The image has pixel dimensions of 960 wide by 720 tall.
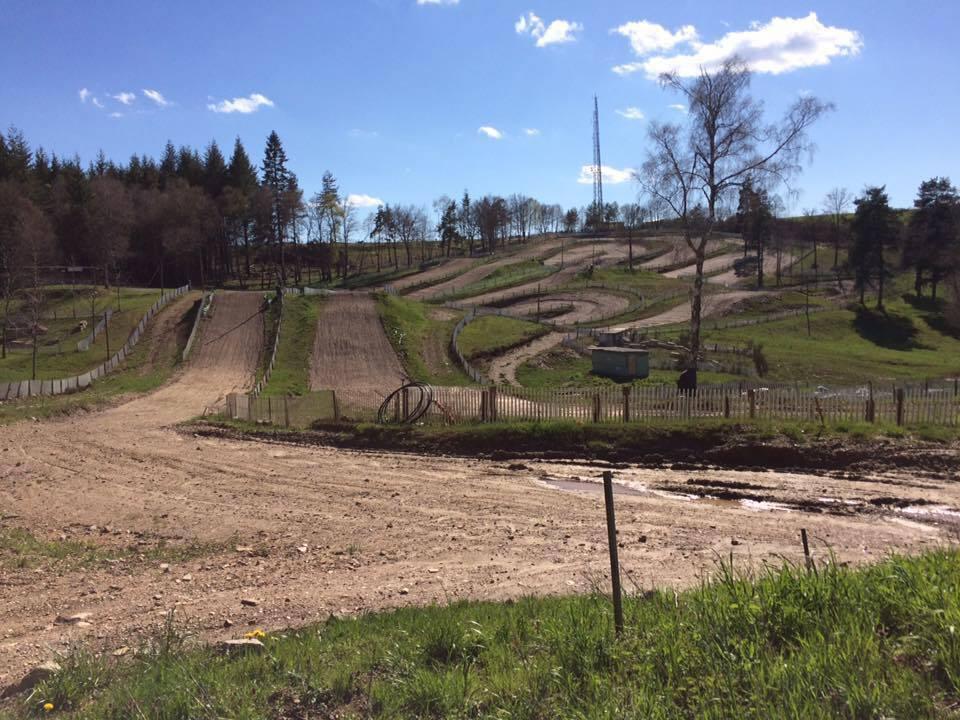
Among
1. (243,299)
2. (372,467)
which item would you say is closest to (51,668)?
(372,467)

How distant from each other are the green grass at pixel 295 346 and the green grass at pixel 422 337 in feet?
18.0

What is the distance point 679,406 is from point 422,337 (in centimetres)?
2961

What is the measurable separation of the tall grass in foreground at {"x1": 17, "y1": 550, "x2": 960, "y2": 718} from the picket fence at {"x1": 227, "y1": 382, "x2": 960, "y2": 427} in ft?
50.4

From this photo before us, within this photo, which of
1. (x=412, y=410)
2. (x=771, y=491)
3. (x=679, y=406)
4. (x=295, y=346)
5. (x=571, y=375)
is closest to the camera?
(x=771, y=491)

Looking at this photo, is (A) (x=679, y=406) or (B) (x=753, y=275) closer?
(A) (x=679, y=406)

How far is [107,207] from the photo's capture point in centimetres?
7612

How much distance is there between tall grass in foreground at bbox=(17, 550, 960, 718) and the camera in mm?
3891

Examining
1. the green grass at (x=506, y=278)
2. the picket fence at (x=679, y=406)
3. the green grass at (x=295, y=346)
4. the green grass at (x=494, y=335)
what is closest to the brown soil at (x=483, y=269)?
the green grass at (x=506, y=278)

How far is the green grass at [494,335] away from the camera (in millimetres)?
47000

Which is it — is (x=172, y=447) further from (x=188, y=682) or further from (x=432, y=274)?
(x=432, y=274)

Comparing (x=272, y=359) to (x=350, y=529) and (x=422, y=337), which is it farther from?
(x=350, y=529)

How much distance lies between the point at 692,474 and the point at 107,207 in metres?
78.3

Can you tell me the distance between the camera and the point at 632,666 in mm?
4574

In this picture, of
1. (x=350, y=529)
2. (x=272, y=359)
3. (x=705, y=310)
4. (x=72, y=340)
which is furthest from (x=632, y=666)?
(x=705, y=310)
